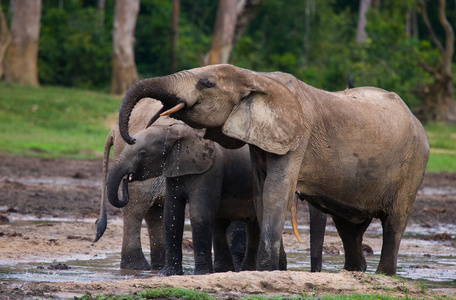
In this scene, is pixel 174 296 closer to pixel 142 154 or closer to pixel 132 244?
pixel 142 154

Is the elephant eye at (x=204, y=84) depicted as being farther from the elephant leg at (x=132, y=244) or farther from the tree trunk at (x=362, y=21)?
the tree trunk at (x=362, y=21)

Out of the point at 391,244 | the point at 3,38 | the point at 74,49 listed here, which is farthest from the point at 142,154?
the point at 74,49

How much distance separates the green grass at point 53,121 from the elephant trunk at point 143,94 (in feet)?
45.2

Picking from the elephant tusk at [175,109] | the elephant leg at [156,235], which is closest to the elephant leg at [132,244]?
the elephant leg at [156,235]

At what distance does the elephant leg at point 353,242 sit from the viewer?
8602 mm

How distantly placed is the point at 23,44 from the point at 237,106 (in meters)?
21.4

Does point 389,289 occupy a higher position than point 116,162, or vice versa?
point 116,162

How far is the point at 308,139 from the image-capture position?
7.33 meters

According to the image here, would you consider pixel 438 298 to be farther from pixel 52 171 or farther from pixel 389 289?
pixel 52 171

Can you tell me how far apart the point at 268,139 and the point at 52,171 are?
11.3 metres

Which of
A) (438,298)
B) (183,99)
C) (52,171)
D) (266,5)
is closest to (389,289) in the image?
(438,298)

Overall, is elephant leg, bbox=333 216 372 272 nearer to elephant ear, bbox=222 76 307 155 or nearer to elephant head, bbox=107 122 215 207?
elephant head, bbox=107 122 215 207

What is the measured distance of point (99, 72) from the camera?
32250mm

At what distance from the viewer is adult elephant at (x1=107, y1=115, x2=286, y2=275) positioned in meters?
7.98
